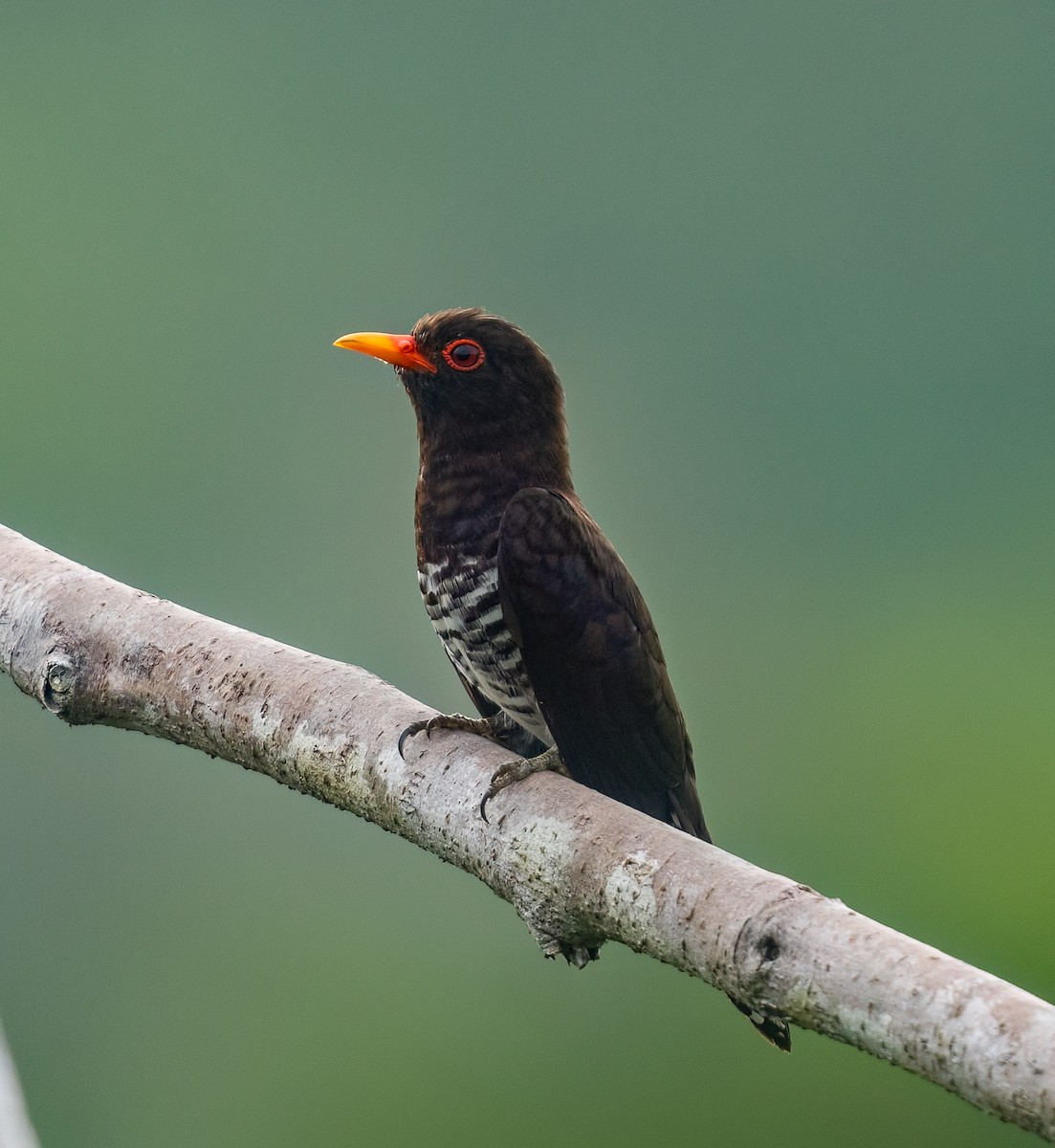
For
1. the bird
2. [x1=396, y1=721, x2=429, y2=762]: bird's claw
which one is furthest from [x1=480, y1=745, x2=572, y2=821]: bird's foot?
the bird

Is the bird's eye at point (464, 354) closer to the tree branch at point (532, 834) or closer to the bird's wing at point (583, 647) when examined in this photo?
the bird's wing at point (583, 647)

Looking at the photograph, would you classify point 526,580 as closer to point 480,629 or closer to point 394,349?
point 480,629

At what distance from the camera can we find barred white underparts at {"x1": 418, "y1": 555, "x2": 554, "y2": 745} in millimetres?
2605

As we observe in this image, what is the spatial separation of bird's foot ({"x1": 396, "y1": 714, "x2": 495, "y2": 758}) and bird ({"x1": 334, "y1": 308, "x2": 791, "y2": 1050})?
14mm

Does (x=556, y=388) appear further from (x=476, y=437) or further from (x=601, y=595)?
(x=601, y=595)

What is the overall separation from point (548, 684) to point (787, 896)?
104cm

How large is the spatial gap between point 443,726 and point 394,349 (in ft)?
2.97

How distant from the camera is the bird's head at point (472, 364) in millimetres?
2740

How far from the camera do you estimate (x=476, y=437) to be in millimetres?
2738

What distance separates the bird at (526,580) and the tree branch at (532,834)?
0.33 m

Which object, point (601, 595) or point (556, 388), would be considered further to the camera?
point (556, 388)

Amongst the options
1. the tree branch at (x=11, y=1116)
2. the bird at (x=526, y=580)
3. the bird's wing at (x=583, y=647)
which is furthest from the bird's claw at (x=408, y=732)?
the tree branch at (x=11, y=1116)

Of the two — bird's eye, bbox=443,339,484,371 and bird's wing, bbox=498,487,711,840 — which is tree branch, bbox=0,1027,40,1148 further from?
bird's eye, bbox=443,339,484,371

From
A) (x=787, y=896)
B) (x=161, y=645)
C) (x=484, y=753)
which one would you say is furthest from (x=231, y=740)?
(x=787, y=896)
